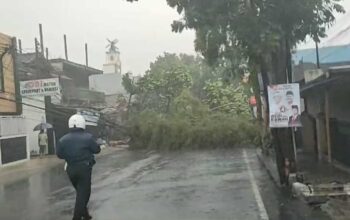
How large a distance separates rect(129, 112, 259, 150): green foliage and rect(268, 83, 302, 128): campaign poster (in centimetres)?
2045

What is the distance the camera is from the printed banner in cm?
3266

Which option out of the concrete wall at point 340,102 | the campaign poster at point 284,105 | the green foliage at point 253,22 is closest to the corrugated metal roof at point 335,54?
the concrete wall at point 340,102

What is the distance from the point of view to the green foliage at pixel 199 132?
3406 centimetres

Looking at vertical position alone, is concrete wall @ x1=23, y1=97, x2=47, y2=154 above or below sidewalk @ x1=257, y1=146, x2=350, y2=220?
above

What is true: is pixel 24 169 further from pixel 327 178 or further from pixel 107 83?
pixel 107 83

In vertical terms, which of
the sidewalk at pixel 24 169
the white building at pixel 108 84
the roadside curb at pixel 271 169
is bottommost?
the sidewalk at pixel 24 169

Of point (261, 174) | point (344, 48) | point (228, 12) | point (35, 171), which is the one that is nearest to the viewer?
point (228, 12)

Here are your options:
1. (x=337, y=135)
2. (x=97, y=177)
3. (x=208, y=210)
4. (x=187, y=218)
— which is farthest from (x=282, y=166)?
(x=97, y=177)

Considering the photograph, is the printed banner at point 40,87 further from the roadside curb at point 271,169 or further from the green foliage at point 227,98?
the green foliage at point 227,98

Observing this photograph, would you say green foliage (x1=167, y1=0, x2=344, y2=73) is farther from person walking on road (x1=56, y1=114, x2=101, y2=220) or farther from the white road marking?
person walking on road (x1=56, y1=114, x2=101, y2=220)

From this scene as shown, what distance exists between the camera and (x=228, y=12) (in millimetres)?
13086

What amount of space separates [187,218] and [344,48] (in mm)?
14466

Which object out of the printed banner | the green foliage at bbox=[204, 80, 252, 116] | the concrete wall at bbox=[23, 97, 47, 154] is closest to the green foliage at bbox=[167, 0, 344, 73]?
the printed banner

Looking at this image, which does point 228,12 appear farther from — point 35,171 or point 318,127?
point 35,171
